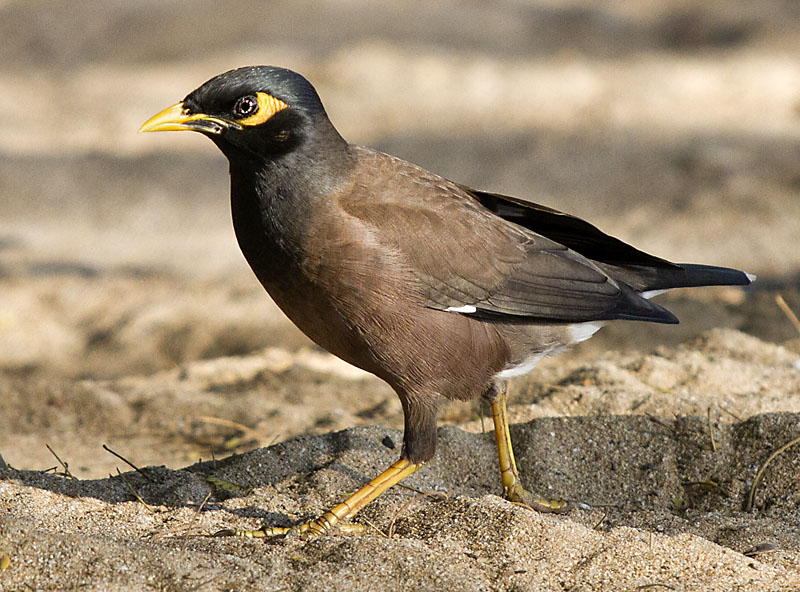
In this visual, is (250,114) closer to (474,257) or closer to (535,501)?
(474,257)

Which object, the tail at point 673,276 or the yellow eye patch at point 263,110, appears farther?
the tail at point 673,276

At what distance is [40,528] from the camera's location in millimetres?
3346

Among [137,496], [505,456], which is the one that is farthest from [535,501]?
[137,496]

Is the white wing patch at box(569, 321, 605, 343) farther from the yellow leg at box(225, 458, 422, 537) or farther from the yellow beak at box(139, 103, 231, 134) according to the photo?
the yellow beak at box(139, 103, 231, 134)

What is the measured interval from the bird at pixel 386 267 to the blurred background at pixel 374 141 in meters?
2.40

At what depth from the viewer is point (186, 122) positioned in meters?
3.87

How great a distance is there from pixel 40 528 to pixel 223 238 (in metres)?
6.52

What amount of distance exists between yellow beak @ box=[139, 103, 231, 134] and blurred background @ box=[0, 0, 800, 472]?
243 cm

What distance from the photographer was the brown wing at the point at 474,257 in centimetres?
397

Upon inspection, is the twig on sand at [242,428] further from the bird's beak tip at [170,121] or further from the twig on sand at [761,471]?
the twig on sand at [761,471]

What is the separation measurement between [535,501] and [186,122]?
219 cm

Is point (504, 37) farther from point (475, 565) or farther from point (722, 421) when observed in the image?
point (475, 565)

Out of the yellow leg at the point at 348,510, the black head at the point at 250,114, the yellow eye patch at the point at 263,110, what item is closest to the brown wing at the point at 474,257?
the black head at the point at 250,114

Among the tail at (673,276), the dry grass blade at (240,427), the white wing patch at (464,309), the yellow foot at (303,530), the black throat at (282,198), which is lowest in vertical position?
the dry grass blade at (240,427)
